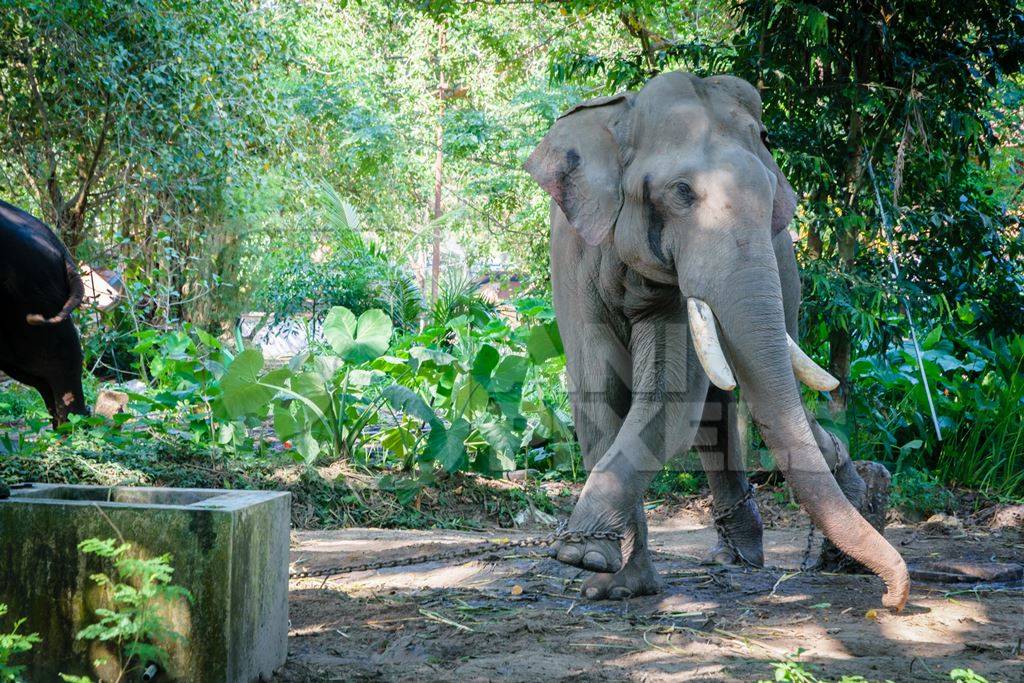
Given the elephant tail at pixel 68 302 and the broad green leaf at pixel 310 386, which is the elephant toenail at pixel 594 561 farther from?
the elephant tail at pixel 68 302

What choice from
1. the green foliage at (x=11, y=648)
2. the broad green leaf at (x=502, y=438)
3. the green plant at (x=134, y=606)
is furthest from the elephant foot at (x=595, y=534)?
the broad green leaf at (x=502, y=438)

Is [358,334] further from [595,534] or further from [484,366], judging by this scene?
[595,534]

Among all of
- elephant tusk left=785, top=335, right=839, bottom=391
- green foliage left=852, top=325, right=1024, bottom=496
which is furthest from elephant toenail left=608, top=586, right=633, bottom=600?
green foliage left=852, top=325, right=1024, bottom=496

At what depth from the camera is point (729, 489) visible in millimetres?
5547

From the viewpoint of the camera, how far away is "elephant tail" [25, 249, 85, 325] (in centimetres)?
738

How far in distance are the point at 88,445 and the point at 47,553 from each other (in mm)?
3664

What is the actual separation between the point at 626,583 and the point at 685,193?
1650 millimetres

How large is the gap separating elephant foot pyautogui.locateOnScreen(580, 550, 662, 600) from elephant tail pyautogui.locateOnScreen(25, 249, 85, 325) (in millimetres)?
4385

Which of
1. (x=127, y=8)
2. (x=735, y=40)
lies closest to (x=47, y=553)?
(x=735, y=40)

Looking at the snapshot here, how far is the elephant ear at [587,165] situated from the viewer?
459cm

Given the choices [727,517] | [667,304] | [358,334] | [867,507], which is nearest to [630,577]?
[727,517]

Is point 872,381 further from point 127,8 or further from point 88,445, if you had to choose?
point 127,8

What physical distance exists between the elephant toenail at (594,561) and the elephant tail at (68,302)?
4.66 m

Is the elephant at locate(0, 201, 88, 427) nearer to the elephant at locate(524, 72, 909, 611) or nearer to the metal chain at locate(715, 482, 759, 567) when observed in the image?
the elephant at locate(524, 72, 909, 611)
